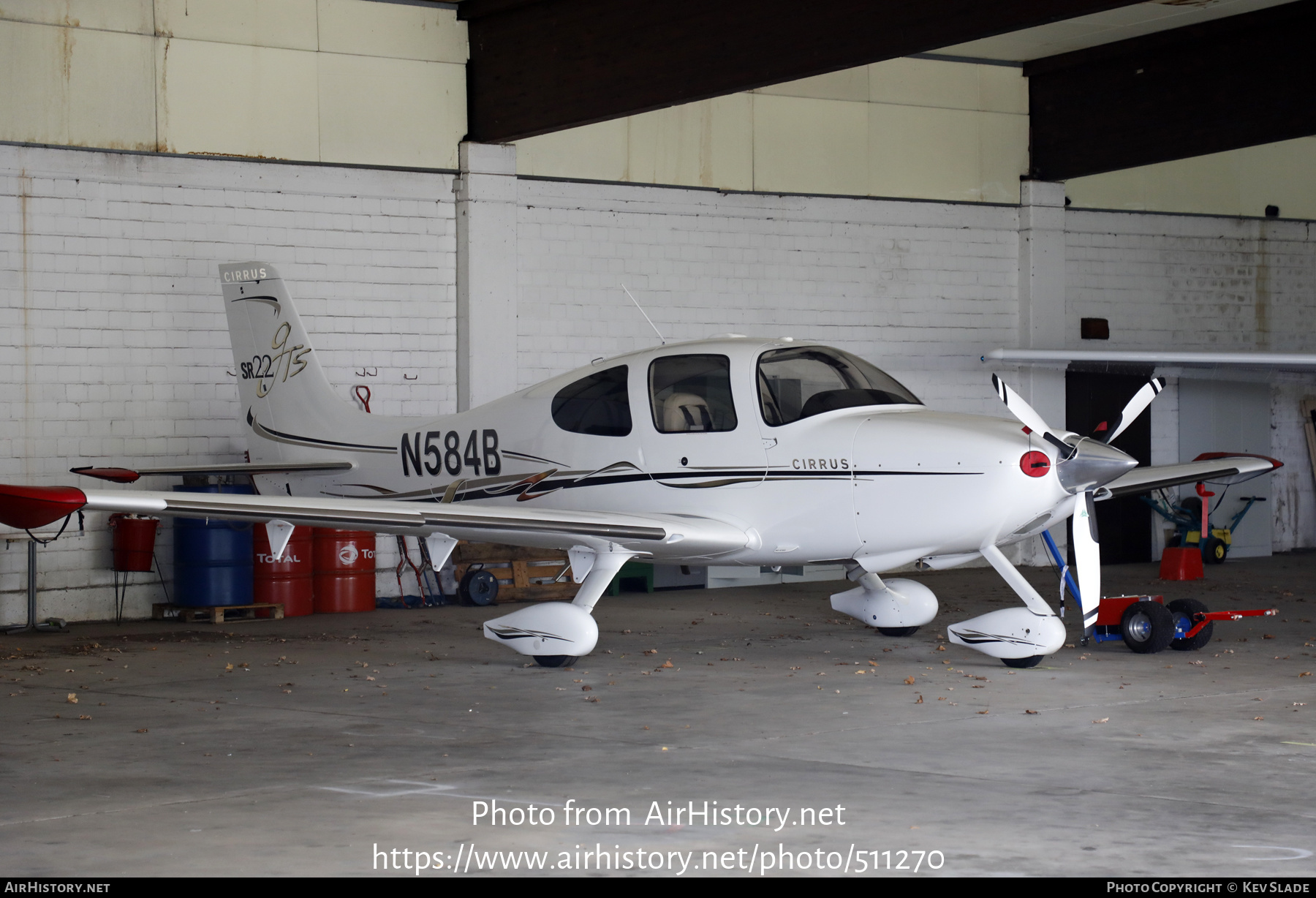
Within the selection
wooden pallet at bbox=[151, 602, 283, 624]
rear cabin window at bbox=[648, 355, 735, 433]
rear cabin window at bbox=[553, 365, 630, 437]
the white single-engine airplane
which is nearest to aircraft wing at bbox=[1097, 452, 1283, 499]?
the white single-engine airplane

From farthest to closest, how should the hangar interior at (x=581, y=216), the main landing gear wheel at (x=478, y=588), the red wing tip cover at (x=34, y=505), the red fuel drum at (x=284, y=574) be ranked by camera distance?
1. the main landing gear wheel at (x=478, y=588)
2. the red fuel drum at (x=284, y=574)
3. the hangar interior at (x=581, y=216)
4. the red wing tip cover at (x=34, y=505)

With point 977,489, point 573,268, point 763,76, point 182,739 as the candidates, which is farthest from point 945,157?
point 182,739

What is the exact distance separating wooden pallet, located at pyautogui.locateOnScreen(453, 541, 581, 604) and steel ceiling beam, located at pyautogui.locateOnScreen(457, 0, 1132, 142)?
364cm

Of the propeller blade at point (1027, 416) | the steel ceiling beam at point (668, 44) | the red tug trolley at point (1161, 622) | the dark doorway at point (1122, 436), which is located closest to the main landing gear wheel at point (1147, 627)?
the red tug trolley at point (1161, 622)

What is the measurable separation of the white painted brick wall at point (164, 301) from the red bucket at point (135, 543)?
35 centimetres

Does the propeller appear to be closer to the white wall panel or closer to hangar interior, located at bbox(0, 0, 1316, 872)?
hangar interior, located at bbox(0, 0, 1316, 872)

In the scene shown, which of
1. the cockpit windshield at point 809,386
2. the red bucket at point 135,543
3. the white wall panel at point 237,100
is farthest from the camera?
the white wall panel at point 237,100

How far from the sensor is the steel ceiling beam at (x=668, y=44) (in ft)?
31.6

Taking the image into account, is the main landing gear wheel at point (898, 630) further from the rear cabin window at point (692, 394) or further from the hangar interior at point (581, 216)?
the hangar interior at point (581, 216)

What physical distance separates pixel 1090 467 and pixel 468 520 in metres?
3.46

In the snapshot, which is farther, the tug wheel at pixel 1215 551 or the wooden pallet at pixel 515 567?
the tug wheel at pixel 1215 551

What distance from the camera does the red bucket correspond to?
1142cm

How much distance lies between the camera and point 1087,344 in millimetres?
16516

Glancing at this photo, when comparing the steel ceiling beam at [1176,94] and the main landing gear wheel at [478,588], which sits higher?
the steel ceiling beam at [1176,94]
